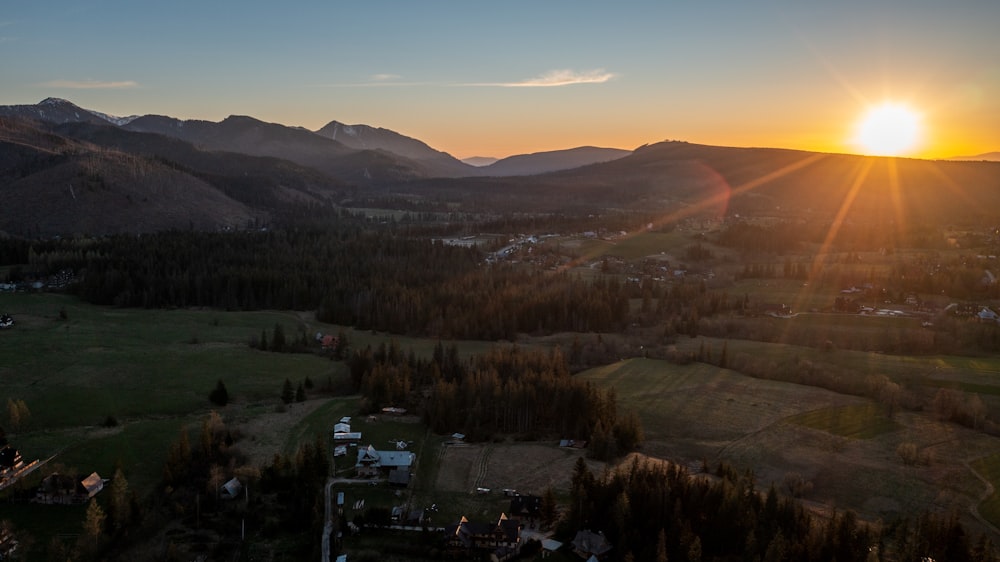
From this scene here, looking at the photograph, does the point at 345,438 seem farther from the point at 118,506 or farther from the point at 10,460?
the point at 10,460

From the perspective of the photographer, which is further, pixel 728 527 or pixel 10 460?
pixel 10 460

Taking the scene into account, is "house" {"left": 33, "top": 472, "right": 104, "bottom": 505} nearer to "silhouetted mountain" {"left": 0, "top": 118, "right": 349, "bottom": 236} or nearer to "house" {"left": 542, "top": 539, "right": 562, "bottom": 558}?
"house" {"left": 542, "top": 539, "right": 562, "bottom": 558}

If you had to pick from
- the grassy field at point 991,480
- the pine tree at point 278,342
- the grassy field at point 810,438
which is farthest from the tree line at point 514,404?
the grassy field at point 991,480

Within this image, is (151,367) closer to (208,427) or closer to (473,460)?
(208,427)

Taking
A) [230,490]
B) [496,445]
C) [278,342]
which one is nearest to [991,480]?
[496,445]

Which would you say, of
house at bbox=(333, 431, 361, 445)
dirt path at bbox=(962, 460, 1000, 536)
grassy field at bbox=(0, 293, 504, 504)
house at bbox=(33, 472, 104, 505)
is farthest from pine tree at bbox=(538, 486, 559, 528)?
house at bbox=(33, 472, 104, 505)

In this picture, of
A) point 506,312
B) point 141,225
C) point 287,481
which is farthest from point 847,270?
point 141,225
